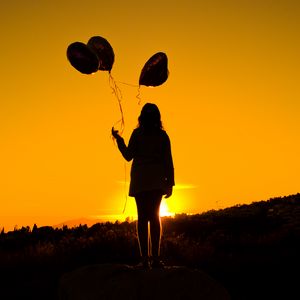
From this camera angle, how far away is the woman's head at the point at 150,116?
8.30 m

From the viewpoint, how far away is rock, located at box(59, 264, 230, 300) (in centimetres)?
729

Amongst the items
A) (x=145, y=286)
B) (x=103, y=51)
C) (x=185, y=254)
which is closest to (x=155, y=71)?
(x=103, y=51)

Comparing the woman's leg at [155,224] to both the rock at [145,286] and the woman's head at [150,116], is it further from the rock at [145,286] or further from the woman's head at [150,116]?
the woman's head at [150,116]

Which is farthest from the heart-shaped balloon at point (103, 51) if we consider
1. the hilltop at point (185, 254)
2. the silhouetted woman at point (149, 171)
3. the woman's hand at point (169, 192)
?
the hilltop at point (185, 254)

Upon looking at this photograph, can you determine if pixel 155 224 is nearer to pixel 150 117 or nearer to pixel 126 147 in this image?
pixel 126 147

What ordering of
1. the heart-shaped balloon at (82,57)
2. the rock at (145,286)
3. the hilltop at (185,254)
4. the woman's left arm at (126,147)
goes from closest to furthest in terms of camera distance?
the rock at (145,286), the woman's left arm at (126,147), the heart-shaped balloon at (82,57), the hilltop at (185,254)

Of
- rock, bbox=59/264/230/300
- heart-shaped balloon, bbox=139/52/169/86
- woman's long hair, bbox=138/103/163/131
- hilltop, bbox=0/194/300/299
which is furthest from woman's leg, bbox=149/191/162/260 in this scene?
heart-shaped balloon, bbox=139/52/169/86

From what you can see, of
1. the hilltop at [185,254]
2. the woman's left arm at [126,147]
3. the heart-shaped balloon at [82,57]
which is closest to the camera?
the woman's left arm at [126,147]

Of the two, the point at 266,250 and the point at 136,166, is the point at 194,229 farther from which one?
the point at 136,166

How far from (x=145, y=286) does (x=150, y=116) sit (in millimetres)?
2516

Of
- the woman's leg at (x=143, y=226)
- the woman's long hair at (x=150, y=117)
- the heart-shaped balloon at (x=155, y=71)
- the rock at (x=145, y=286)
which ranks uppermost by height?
the heart-shaped balloon at (x=155, y=71)

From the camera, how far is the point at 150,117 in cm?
831

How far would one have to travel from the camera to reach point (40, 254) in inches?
426

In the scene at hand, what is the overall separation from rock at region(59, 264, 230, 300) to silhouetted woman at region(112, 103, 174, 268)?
61cm
